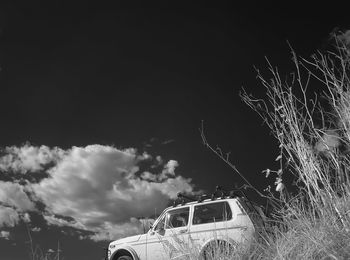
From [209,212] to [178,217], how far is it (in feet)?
2.55

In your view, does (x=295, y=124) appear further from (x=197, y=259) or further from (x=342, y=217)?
(x=197, y=259)

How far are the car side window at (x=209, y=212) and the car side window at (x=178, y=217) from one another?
0.76ft

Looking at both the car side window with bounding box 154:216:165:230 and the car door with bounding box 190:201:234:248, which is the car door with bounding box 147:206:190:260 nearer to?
the car side window with bounding box 154:216:165:230

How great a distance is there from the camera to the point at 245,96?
4852 mm

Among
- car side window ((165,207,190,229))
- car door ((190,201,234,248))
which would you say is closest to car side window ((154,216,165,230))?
car side window ((165,207,190,229))

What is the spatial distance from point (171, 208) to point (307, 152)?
509cm

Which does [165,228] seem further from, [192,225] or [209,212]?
[209,212]

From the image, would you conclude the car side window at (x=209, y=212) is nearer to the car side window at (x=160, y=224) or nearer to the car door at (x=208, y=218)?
the car door at (x=208, y=218)

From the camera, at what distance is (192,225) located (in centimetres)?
823

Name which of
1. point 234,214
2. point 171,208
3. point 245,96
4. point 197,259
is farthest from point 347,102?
point 171,208

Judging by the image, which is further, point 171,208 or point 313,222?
point 171,208

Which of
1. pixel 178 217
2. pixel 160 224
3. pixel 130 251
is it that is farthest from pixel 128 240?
pixel 178 217

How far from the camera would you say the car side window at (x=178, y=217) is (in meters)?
8.55

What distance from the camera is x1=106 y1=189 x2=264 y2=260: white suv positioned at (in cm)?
741
